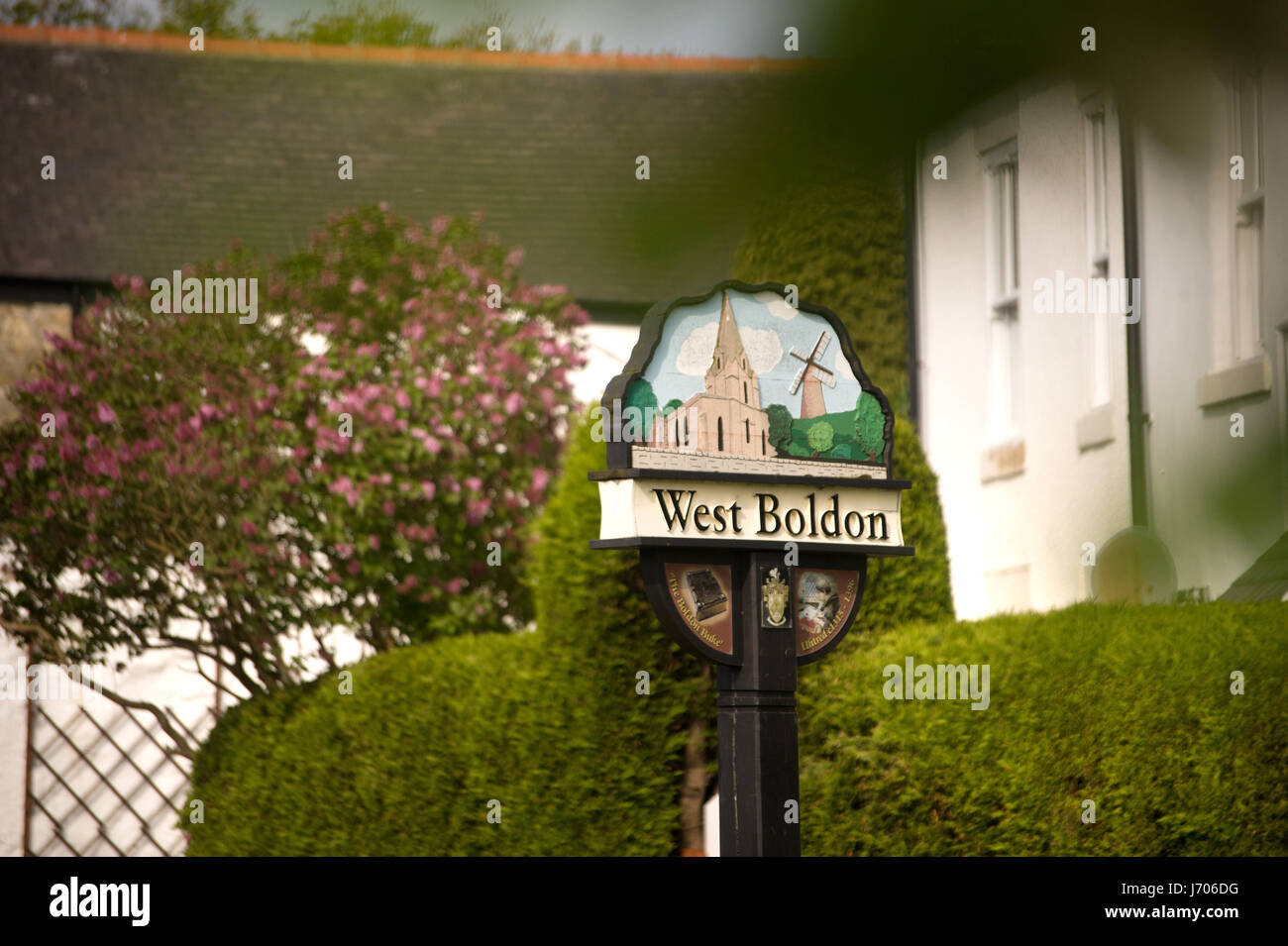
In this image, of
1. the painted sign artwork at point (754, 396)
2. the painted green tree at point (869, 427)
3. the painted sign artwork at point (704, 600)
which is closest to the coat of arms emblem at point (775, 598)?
the painted sign artwork at point (704, 600)

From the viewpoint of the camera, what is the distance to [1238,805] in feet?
16.1

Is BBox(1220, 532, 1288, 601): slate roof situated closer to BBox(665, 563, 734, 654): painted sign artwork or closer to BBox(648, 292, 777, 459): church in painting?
BBox(665, 563, 734, 654): painted sign artwork

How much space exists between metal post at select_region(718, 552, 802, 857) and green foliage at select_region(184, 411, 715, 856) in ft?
4.12

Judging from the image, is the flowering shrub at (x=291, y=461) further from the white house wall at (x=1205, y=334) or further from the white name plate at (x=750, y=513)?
the white house wall at (x=1205, y=334)

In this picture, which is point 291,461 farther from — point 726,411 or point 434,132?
point 434,132

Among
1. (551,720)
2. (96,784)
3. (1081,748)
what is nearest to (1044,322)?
(1081,748)

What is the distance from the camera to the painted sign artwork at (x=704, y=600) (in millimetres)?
4551

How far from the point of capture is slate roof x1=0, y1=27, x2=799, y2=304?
0.75 metres

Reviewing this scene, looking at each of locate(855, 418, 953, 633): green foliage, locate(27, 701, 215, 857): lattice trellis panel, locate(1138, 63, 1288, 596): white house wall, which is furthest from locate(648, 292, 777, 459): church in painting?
locate(27, 701, 215, 857): lattice trellis panel

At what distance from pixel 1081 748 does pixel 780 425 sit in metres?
1.75
